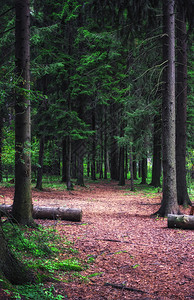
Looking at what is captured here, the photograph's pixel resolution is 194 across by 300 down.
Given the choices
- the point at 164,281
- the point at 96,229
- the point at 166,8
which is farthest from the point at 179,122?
the point at 164,281

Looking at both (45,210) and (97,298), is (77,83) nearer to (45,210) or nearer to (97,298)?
(45,210)

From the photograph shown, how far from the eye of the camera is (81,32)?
17.3 m

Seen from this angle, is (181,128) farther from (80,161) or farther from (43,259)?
(80,161)

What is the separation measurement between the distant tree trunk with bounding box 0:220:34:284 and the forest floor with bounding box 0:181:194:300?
612 millimetres

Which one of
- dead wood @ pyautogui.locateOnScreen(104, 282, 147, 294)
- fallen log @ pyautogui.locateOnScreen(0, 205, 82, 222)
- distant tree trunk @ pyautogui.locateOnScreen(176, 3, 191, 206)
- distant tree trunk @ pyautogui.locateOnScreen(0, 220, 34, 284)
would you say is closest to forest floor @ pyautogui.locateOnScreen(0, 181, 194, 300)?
dead wood @ pyautogui.locateOnScreen(104, 282, 147, 294)

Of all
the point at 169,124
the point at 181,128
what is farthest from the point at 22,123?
the point at 181,128

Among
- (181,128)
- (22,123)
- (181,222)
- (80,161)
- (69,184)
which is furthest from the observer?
(80,161)

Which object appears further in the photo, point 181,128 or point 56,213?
point 181,128

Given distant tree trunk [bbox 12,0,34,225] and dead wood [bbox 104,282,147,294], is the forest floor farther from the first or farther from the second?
distant tree trunk [bbox 12,0,34,225]

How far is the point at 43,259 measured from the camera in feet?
17.0

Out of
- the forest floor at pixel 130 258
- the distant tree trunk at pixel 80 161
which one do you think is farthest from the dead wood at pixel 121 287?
the distant tree trunk at pixel 80 161

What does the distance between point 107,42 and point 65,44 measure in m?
2.83

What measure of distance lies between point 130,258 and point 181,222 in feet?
11.0

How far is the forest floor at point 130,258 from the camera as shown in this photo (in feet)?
13.9
